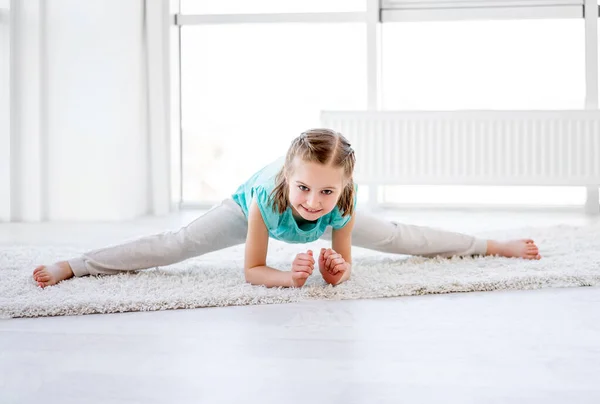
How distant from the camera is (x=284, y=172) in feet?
5.24

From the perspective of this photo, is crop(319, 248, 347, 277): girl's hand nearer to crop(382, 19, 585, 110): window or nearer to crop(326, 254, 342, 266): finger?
crop(326, 254, 342, 266): finger

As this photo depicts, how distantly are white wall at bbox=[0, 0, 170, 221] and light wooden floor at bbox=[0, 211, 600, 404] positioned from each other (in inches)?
94.7

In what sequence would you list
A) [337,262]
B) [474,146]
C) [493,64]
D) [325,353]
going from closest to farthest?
[325,353], [337,262], [474,146], [493,64]

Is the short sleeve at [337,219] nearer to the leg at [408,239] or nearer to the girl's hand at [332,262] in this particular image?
the girl's hand at [332,262]

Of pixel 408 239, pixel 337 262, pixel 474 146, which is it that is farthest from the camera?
pixel 474 146

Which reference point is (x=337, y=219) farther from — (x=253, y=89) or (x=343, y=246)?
(x=253, y=89)

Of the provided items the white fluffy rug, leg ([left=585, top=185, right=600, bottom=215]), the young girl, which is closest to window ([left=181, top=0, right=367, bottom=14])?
leg ([left=585, top=185, right=600, bottom=215])

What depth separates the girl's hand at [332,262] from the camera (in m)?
1.59

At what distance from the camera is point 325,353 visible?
1158mm

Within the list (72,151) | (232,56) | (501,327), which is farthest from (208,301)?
(232,56)

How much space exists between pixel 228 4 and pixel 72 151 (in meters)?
1.39

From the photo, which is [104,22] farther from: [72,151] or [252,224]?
[252,224]

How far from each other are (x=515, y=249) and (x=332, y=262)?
0.69m

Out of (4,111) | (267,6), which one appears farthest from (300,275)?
(267,6)
